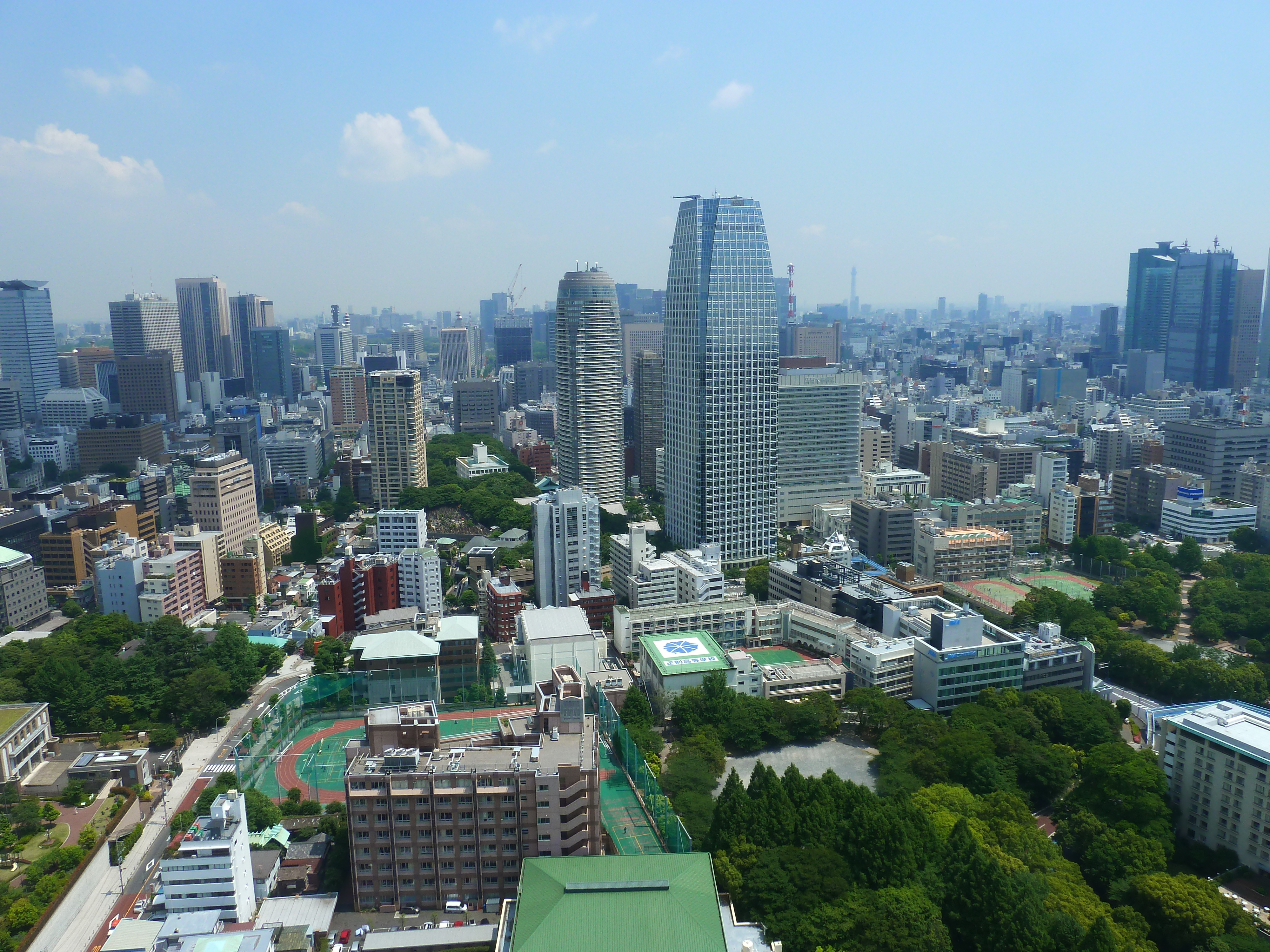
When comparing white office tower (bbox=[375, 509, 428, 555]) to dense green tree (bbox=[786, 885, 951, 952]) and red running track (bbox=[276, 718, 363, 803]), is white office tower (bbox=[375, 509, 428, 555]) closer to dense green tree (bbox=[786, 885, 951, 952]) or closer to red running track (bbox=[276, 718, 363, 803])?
red running track (bbox=[276, 718, 363, 803])

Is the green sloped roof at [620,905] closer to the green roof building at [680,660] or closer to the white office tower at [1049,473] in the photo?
the green roof building at [680,660]

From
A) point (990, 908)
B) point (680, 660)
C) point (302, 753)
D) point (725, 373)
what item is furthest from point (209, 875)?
point (725, 373)

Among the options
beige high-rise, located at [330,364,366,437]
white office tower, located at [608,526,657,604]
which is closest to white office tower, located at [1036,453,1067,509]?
white office tower, located at [608,526,657,604]

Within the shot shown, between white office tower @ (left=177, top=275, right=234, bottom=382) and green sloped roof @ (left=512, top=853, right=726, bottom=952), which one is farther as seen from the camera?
white office tower @ (left=177, top=275, right=234, bottom=382)

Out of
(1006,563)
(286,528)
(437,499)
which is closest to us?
(1006,563)

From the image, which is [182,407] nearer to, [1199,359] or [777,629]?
[777,629]

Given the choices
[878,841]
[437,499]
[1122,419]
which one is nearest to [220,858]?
[878,841]

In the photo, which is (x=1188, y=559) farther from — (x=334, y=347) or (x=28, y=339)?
(x=334, y=347)
